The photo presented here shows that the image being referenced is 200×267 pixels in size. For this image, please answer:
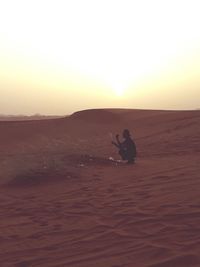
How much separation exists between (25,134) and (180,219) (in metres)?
26.9

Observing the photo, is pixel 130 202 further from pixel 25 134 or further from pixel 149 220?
pixel 25 134

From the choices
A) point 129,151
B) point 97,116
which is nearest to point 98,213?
point 129,151

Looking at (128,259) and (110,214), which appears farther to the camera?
(110,214)

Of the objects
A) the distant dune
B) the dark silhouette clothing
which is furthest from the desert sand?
the distant dune

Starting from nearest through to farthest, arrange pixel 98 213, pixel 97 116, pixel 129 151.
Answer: pixel 98 213 → pixel 129 151 → pixel 97 116

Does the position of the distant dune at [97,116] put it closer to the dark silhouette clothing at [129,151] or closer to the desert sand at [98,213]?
the dark silhouette clothing at [129,151]

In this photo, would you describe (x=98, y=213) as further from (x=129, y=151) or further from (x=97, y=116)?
(x=97, y=116)

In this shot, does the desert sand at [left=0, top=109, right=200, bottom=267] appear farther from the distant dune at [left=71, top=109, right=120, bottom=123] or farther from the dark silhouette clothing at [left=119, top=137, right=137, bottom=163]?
the distant dune at [left=71, top=109, right=120, bottom=123]

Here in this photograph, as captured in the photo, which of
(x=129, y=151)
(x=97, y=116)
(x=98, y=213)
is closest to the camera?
(x=98, y=213)

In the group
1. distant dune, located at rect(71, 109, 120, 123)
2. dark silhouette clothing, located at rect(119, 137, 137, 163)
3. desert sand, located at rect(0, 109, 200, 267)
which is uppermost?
distant dune, located at rect(71, 109, 120, 123)

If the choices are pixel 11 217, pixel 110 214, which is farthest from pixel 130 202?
pixel 11 217

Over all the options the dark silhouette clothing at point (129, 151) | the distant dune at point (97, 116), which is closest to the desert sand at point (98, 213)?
the dark silhouette clothing at point (129, 151)

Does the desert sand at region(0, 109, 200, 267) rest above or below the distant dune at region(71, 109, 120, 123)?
below

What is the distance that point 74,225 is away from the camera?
259 inches
